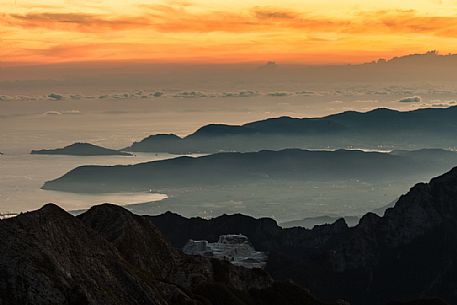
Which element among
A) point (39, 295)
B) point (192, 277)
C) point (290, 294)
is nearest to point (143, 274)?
point (192, 277)

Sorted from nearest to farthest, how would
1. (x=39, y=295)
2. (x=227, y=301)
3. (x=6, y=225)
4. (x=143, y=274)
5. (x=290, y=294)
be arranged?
(x=39, y=295)
(x=6, y=225)
(x=143, y=274)
(x=227, y=301)
(x=290, y=294)

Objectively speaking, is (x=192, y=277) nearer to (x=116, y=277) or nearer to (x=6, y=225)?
(x=116, y=277)

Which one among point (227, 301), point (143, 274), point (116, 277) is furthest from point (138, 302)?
point (227, 301)

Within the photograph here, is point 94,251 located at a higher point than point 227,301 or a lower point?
higher

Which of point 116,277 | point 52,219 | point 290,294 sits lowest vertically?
point 290,294

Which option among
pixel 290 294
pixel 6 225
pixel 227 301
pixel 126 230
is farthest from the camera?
pixel 290 294

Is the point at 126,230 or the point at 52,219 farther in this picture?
the point at 126,230

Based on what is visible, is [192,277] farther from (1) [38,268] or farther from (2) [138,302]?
(1) [38,268]
